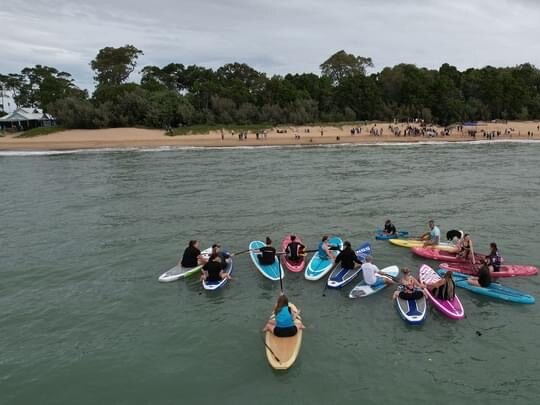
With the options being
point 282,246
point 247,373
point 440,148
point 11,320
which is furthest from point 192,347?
point 440,148

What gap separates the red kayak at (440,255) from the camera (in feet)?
55.1

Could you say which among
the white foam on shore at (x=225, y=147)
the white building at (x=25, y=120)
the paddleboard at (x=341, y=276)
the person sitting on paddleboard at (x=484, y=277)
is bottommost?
the paddleboard at (x=341, y=276)

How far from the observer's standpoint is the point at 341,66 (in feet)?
377

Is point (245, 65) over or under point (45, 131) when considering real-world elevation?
over

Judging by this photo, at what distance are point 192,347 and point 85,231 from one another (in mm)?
12979

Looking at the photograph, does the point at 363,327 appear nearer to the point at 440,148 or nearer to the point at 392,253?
the point at 392,253

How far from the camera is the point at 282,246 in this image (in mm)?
19078

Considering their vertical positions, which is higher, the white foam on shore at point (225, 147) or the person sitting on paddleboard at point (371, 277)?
the white foam on shore at point (225, 147)

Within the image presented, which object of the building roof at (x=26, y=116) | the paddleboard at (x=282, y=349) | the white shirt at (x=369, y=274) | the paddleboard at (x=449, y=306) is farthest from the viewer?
the building roof at (x=26, y=116)

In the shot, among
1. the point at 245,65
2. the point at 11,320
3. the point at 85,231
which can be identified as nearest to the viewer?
the point at 11,320

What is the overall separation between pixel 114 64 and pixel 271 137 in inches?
1891

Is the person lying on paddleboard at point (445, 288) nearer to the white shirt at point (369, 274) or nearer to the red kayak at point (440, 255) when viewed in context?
the white shirt at point (369, 274)

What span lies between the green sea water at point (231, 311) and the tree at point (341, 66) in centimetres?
8945

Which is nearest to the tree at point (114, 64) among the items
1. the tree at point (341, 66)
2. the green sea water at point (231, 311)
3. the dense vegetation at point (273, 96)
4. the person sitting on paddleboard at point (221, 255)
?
the dense vegetation at point (273, 96)
